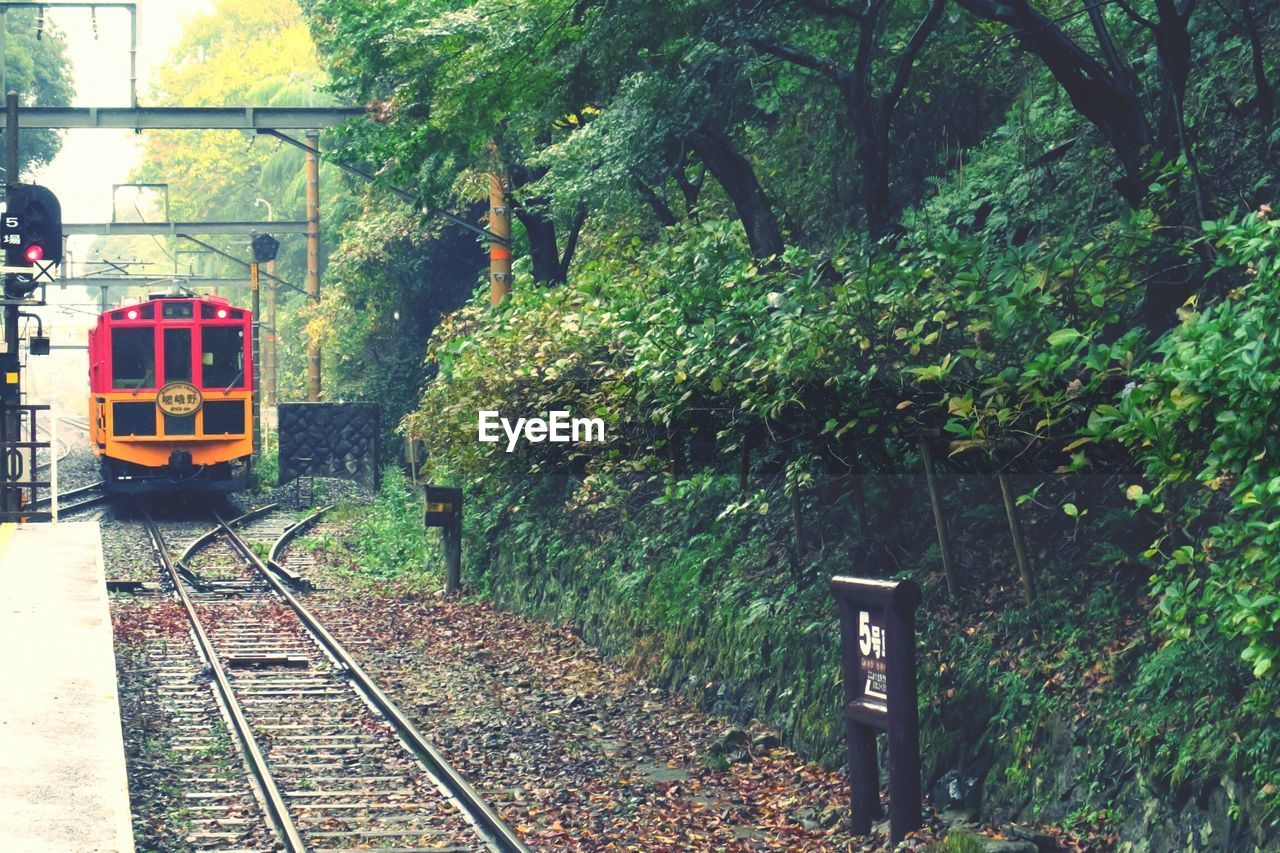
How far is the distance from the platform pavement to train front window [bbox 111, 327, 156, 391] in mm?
9930

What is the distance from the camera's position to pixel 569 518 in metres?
16.0

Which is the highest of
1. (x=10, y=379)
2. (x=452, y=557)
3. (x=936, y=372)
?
(x=10, y=379)

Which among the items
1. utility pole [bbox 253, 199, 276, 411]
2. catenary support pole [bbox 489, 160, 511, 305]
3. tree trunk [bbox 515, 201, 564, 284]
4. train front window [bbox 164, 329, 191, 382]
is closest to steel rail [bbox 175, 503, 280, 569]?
train front window [bbox 164, 329, 191, 382]

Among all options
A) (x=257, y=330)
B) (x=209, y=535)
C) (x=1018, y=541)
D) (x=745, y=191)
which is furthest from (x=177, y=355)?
(x=1018, y=541)

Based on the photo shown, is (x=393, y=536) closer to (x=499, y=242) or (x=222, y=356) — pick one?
(x=499, y=242)

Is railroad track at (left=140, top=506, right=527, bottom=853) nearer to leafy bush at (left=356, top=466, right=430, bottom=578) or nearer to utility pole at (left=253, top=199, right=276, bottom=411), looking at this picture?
leafy bush at (left=356, top=466, right=430, bottom=578)

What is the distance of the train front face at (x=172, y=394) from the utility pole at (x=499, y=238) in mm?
8492

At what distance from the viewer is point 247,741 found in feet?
34.7

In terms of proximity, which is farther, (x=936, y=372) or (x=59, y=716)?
(x=59, y=716)

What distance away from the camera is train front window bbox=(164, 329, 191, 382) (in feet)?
86.5

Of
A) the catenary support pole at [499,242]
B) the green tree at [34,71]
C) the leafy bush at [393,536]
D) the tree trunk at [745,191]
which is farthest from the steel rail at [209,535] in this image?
the green tree at [34,71]

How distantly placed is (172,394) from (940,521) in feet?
64.9

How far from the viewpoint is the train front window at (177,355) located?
26359mm

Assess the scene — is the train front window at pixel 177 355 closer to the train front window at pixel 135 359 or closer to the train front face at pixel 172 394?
the train front face at pixel 172 394
